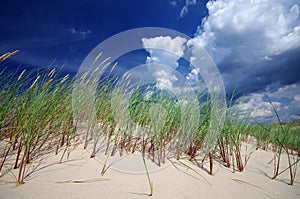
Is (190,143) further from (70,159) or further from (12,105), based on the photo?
(12,105)

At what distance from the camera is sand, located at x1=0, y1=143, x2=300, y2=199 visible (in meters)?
1.33

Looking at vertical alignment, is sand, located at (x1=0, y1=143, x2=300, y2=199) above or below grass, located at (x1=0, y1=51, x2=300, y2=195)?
below

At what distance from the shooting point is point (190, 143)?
223 centimetres

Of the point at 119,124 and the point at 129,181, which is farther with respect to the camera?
the point at 119,124

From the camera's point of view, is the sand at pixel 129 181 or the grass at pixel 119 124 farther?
the grass at pixel 119 124

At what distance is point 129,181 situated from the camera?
4.97 ft

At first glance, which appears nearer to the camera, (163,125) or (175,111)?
(163,125)

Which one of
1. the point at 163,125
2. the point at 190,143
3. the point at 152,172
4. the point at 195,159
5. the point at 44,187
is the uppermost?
the point at 163,125

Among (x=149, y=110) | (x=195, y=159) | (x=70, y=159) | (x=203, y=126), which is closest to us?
(x=70, y=159)

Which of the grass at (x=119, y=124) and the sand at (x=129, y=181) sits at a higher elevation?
the grass at (x=119, y=124)

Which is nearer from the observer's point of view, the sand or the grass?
the sand

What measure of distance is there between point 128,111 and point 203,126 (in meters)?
0.92

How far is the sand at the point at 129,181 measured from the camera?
133 cm

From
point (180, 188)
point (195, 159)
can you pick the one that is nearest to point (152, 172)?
point (180, 188)
